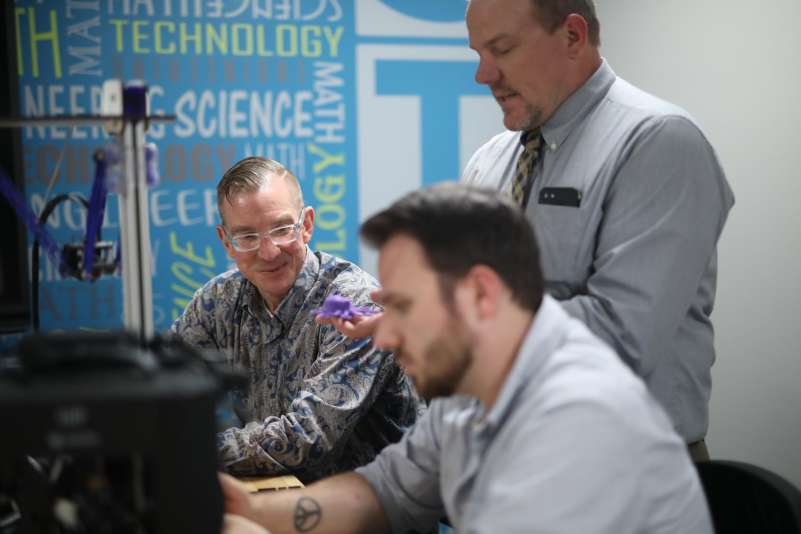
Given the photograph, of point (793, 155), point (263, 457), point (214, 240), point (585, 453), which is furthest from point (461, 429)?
point (793, 155)

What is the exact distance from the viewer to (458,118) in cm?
339

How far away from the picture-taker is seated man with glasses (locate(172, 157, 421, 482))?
6.63 feet

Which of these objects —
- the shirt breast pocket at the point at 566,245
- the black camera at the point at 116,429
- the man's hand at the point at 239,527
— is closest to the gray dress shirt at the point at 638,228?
the shirt breast pocket at the point at 566,245

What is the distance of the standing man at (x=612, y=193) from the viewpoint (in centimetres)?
170

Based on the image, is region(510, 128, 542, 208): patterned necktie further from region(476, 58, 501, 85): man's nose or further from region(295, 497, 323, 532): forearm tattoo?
region(295, 497, 323, 532): forearm tattoo

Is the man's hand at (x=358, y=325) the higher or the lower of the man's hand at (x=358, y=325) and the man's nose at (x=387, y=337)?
the lower

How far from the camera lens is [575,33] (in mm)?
1898

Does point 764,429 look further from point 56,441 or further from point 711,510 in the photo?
point 56,441

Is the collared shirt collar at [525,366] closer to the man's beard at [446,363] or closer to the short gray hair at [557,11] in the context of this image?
the man's beard at [446,363]

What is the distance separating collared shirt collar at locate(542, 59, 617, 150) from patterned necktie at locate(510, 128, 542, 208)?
0.06m

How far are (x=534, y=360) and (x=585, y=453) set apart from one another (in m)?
0.17

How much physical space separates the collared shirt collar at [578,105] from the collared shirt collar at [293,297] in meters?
0.67

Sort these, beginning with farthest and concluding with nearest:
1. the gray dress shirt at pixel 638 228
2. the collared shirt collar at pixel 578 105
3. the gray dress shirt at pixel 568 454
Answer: the collared shirt collar at pixel 578 105, the gray dress shirt at pixel 638 228, the gray dress shirt at pixel 568 454

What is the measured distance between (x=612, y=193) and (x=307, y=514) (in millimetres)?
813
